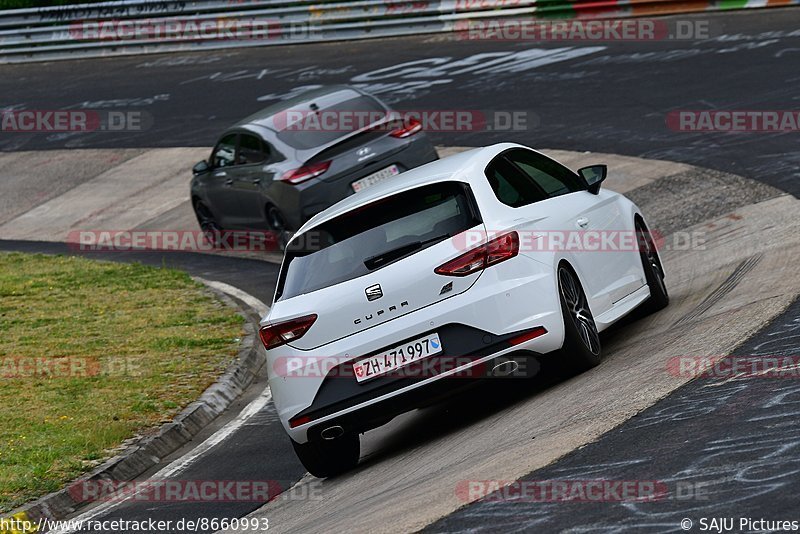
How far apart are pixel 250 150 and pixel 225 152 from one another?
84 cm

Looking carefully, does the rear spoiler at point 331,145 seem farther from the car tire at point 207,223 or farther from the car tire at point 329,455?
the car tire at point 329,455

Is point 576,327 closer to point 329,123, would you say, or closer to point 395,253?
point 395,253

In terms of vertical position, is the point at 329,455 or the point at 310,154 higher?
the point at 310,154

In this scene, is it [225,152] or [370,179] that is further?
[225,152]

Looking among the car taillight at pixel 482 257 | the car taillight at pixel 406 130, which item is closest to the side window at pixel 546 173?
the car taillight at pixel 482 257

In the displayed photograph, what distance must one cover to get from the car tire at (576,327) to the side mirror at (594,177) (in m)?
1.29

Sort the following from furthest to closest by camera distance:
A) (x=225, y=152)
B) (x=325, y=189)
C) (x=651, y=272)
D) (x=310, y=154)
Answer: (x=225, y=152)
(x=310, y=154)
(x=325, y=189)
(x=651, y=272)

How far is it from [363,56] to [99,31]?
9650 millimetres

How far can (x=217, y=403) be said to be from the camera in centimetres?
1134

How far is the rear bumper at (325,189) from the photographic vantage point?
1612 centimetres

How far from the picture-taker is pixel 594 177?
32.9 feet

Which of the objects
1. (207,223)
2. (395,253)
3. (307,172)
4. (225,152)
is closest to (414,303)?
(395,253)

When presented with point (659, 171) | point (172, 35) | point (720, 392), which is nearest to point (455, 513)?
point (720, 392)

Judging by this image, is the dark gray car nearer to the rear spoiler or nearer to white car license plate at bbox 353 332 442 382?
the rear spoiler
